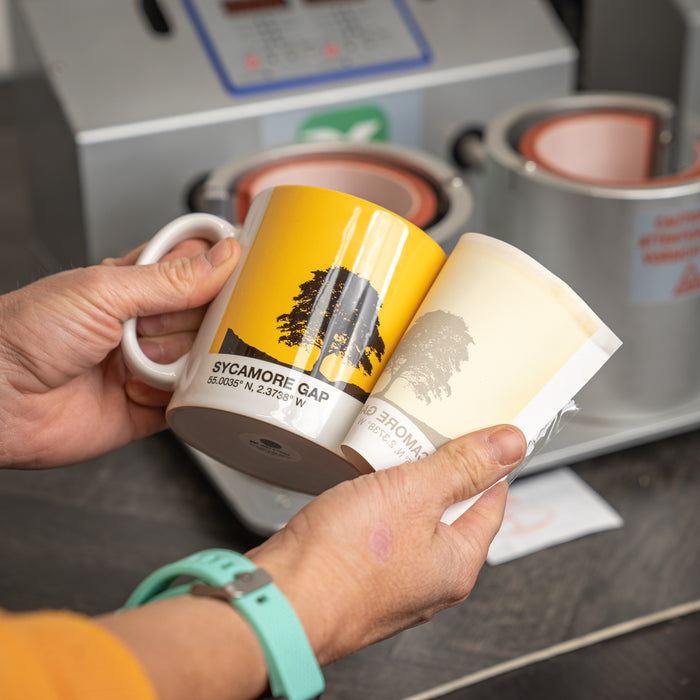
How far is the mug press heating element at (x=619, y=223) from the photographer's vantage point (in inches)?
27.4

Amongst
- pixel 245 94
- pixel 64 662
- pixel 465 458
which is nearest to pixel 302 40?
pixel 245 94

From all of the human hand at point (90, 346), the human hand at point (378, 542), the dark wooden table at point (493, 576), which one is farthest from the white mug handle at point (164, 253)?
the dark wooden table at point (493, 576)

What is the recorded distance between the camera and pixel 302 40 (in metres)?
0.89

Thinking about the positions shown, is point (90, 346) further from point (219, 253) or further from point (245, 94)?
point (245, 94)

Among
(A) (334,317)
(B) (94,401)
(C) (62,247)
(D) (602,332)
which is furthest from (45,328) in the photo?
(C) (62,247)

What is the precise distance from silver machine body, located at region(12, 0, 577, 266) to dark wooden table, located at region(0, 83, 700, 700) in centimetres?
23

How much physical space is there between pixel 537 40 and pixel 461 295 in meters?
0.59

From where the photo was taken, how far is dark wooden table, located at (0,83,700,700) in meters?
0.60

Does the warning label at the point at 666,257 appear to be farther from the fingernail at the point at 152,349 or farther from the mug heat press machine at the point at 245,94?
the fingernail at the point at 152,349

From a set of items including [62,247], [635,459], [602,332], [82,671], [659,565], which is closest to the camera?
[82,671]

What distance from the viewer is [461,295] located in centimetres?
44

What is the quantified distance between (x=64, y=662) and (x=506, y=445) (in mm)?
204

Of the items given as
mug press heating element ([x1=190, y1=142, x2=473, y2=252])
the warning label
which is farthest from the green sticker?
the warning label

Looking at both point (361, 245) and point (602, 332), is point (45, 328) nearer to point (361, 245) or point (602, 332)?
point (361, 245)
